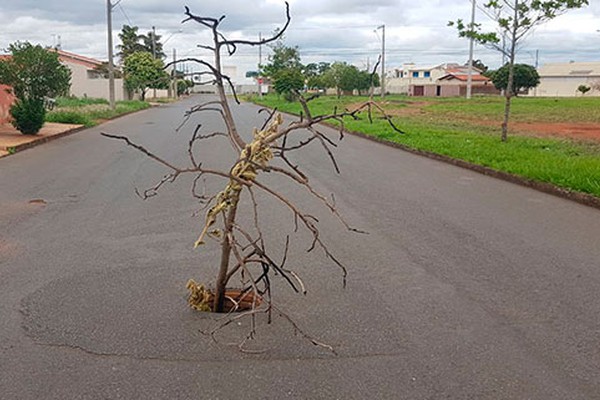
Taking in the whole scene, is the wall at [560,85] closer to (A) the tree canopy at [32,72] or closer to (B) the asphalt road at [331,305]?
(A) the tree canopy at [32,72]

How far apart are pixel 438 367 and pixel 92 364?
7.30 feet

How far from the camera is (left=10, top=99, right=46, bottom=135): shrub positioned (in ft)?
69.6

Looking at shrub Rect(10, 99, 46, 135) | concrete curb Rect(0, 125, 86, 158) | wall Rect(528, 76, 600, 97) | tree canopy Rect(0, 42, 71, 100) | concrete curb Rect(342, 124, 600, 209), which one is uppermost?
wall Rect(528, 76, 600, 97)

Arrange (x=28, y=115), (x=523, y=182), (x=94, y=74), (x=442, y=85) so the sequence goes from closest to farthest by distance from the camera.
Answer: (x=523, y=182) → (x=28, y=115) → (x=94, y=74) → (x=442, y=85)

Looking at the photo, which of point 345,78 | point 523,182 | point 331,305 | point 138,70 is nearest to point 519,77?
point 345,78

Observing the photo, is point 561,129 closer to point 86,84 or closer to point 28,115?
point 28,115

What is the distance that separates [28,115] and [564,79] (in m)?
102

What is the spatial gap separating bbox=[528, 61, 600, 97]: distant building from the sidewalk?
285 feet

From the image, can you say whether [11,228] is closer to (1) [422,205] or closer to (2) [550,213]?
(1) [422,205]

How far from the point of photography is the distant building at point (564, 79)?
103688mm

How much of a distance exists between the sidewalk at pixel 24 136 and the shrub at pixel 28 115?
0.29 m

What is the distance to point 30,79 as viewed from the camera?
21.2 m

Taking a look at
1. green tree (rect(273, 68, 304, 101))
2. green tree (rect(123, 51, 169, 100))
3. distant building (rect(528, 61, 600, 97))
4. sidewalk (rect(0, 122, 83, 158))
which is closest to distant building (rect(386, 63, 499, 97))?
distant building (rect(528, 61, 600, 97))

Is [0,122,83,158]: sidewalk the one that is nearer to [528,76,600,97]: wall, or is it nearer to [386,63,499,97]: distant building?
[386,63,499,97]: distant building
